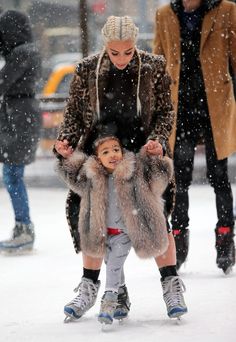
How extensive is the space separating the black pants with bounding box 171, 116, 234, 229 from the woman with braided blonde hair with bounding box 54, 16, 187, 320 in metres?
1.36

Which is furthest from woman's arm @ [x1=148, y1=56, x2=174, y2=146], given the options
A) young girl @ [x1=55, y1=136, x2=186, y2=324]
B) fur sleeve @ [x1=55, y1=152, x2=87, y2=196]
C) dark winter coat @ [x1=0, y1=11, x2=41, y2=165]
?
dark winter coat @ [x1=0, y1=11, x2=41, y2=165]

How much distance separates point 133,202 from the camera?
5.48 meters

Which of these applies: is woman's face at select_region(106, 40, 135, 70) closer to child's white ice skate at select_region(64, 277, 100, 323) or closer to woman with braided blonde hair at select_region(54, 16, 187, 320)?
woman with braided blonde hair at select_region(54, 16, 187, 320)

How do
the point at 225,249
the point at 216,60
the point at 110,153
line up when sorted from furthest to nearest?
the point at 225,249, the point at 216,60, the point at 110,153

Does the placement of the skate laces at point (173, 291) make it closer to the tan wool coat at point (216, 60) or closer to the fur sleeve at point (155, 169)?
the fur sleeve at point (155, 169)

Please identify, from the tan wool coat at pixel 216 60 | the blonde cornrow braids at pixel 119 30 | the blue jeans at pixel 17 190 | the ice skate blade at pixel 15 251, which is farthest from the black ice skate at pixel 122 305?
the blue jeans at pixel 17 190

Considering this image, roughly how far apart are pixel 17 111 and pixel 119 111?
2.85 meters

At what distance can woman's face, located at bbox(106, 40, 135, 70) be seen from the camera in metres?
5.39

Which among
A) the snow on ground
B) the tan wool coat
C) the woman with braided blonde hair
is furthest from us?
the tan wool coat

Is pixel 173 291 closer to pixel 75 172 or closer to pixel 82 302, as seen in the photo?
pixel 82 302

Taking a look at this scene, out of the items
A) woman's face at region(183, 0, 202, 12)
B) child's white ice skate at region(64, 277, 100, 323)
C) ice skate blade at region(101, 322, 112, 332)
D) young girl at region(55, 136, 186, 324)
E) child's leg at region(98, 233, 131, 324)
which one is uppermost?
woman's face at region(183, 0, 202, 12)

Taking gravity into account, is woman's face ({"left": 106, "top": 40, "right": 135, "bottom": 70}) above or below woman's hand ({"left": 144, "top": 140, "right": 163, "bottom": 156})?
above

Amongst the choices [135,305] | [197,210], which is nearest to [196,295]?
[135,305]

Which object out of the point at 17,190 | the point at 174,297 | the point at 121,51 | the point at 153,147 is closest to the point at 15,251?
the point at 17,190
